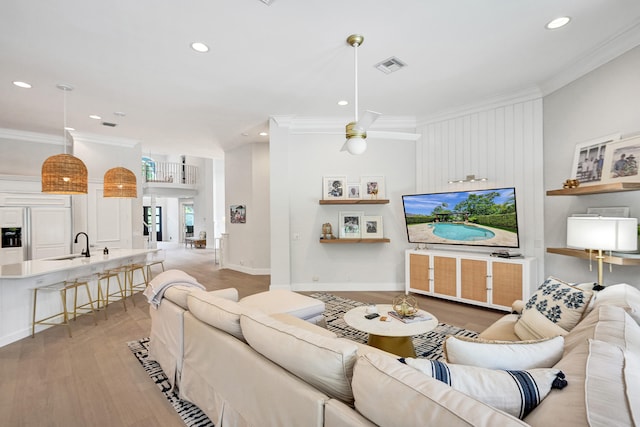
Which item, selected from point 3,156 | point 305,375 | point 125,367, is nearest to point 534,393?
point 305,375

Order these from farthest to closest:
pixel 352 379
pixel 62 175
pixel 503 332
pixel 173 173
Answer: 1. pixel 173 173
2. pixel 62 175
3. pixel 503 332
4. pixel 352 379

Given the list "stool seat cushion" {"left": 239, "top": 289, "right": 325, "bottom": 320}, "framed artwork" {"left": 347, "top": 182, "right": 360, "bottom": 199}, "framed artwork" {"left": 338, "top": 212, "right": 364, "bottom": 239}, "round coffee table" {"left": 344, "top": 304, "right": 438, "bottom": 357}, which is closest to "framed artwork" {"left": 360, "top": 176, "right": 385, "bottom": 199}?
"framed artwork" {"left": 347, "top": 182, "right": 360, "bottom": 199}

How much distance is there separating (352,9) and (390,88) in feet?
5.96

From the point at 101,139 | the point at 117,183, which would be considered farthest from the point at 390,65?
the point at 101,139

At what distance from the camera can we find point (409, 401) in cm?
97

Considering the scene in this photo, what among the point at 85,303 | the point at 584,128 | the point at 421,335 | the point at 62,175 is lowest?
the point at 421,335

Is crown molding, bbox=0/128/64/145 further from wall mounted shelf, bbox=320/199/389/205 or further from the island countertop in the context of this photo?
wall mounted shelf, bbox=320/199/389/205

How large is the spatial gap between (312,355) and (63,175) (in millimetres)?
4081

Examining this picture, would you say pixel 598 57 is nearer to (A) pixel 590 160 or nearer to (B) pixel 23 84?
(A) pixel 590 160

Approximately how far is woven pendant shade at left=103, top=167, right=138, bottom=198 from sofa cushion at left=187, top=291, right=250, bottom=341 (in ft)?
11.0

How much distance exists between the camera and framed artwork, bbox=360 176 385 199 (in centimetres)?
555

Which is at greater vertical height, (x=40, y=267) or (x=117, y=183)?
(x=117, y=183)

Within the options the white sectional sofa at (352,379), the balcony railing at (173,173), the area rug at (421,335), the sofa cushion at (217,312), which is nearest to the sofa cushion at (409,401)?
the white sectional sofa at (352,379)

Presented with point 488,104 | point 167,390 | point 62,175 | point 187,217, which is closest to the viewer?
point 167,390
